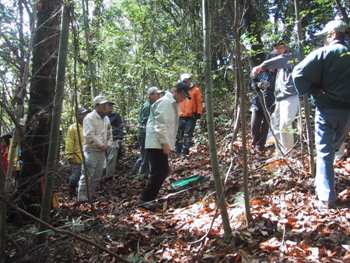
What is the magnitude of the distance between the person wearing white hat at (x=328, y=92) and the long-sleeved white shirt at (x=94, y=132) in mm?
3978

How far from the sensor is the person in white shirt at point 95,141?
7.74 m

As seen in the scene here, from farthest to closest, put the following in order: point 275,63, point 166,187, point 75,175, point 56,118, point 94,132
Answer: point 75,175 < point 166,187 < point 94,132 < point 275,63 < point 56,118

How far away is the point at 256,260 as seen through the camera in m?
4.14

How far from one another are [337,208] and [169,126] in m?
2.65

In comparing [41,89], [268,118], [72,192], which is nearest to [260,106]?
[268,118]

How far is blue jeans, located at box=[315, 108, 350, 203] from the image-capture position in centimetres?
485

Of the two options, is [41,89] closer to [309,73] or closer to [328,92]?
[309,73]

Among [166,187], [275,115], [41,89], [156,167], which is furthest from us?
[166,187]

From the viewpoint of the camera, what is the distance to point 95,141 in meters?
7.74

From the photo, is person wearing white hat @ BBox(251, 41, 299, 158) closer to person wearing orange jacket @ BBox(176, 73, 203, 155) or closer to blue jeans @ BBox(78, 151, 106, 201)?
blue jeans @ BBox(78, 151, 106, 201)

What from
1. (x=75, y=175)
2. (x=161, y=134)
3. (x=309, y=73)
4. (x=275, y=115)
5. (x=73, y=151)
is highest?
(x=309, y=73)

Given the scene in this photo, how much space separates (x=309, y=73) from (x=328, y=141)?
30.8 inches

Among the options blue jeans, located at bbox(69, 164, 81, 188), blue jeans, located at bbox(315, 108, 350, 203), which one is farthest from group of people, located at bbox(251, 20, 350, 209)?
blue jeans, located at bbox(69, 164, 81, 188)

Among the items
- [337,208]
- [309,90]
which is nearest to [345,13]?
[309,90]
